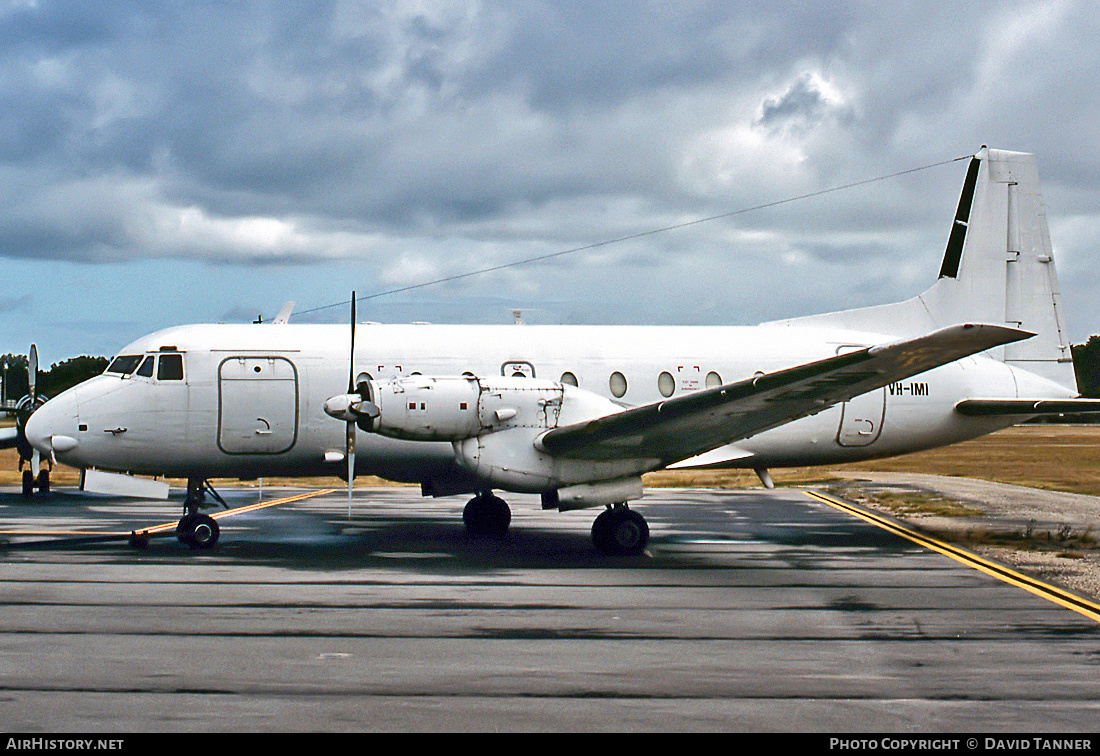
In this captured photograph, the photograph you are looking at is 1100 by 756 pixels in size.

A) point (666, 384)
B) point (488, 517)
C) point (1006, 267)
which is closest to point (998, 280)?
point (1006, 267)

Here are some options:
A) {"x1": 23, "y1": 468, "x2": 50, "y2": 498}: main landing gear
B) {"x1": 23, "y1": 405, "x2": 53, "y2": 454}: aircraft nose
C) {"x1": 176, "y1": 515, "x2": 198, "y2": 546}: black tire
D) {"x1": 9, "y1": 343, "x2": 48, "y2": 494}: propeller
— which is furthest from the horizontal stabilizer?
{"x1": 23, "y1": 468, "x2": 50, "y2": 498}: main landing gear

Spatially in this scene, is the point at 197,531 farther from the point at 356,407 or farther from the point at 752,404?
the point at 752,404

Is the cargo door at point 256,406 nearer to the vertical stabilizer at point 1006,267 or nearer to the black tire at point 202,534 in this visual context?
the black tire at point 202,534

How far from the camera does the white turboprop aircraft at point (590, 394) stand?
13.8 meters

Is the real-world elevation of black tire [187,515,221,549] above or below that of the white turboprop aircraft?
below

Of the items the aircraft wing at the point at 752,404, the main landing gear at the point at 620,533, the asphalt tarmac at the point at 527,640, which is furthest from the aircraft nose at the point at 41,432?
the main landing gear at the point at 620,533

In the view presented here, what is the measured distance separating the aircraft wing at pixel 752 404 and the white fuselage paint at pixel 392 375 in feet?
7.64

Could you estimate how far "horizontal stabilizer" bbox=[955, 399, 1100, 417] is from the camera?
17.0 meters

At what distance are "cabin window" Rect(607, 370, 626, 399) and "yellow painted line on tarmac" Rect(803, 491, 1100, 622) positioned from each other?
17.7 ft

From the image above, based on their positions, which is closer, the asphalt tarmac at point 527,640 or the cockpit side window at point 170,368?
the asphalt tarmac at point 527,640

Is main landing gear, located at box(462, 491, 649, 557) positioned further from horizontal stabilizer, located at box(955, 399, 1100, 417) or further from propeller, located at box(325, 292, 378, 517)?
horizontal stabilizer, located at box(955, 399, 1100, 417)

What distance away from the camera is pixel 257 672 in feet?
25.2

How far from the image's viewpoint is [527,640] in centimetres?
897

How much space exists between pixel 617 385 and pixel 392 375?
367 centimetres
